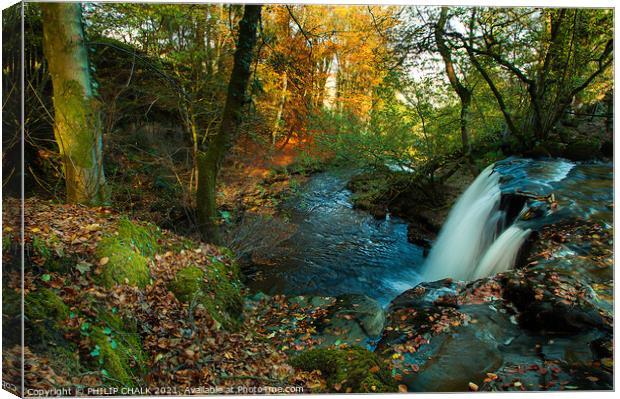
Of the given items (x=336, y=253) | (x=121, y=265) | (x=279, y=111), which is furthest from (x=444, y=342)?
(x=279, y=111)

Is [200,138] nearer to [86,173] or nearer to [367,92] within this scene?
[86,173]

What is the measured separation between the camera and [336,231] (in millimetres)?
5305

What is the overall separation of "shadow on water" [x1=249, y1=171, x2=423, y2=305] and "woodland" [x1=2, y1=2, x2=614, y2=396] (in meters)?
0.04

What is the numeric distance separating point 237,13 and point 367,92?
1.70 meters

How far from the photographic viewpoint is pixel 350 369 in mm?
2910

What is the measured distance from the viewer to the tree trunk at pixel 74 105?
3.68 m

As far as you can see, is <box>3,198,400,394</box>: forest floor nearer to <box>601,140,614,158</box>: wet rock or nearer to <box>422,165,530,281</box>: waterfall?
<box>422,165,530,281</box>: waterfall

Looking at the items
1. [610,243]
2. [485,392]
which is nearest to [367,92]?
[610,243]

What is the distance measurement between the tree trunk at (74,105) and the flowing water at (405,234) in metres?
2.32

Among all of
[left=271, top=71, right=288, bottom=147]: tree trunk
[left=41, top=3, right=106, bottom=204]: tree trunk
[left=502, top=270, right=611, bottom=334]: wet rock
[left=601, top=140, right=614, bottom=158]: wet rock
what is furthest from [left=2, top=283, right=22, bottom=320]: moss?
[left=601, top=140, right=614, bottom=158]: wet rock

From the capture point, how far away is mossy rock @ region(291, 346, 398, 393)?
2842mm

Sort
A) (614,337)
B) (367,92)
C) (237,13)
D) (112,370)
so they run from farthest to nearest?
(367,92) < (237,13) < (614,337) < (112,370)

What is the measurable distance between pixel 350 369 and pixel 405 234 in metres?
3.51

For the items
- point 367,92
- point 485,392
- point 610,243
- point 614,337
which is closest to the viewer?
point 485,392
